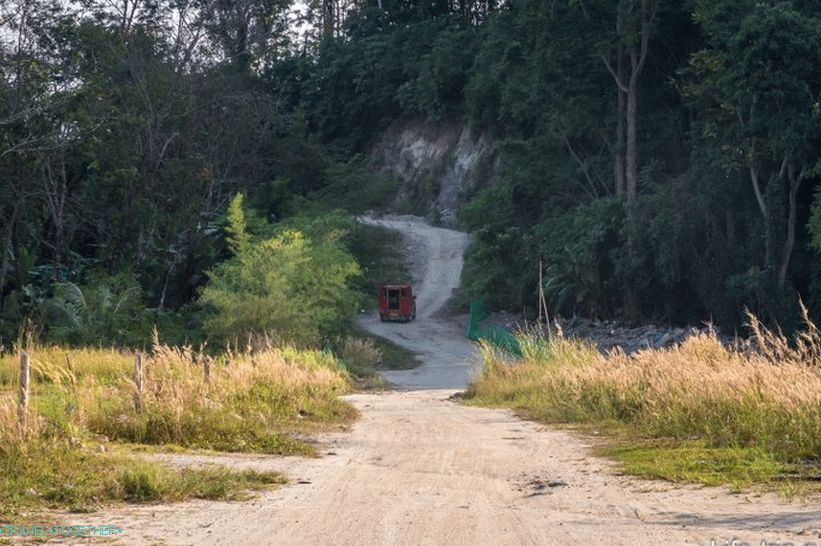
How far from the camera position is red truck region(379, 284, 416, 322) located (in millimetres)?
62406

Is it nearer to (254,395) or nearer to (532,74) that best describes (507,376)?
(254,395)

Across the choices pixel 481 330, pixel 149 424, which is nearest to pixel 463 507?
pixel 149 424

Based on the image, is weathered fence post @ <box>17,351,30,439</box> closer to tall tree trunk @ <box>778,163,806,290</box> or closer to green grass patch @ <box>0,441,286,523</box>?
green grass patch @ <box>0,441,286,523</box>

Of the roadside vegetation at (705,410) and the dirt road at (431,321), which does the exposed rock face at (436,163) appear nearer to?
the dirt road at (431,321)

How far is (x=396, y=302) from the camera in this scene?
62.5 meters

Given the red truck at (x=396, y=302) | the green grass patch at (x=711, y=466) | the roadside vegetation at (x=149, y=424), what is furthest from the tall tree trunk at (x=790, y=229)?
the green grass patch at (x=711, y=466)

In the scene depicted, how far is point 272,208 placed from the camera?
64375mm

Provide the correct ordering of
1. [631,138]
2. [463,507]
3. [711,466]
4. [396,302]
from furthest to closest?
1. [396,302]
2. [631,138]
3. [711,466]
4. [463,507]

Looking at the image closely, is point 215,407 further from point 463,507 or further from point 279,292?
point 279,292

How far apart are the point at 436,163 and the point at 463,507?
76109 mm

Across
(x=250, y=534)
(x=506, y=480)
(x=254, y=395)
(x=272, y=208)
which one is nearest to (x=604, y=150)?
(x=272, y=208)

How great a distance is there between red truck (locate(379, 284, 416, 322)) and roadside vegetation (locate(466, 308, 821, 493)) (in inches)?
1537

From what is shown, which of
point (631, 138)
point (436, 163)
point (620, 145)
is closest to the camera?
point (631, 138)

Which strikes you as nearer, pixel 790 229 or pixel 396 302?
pixel 790 229
